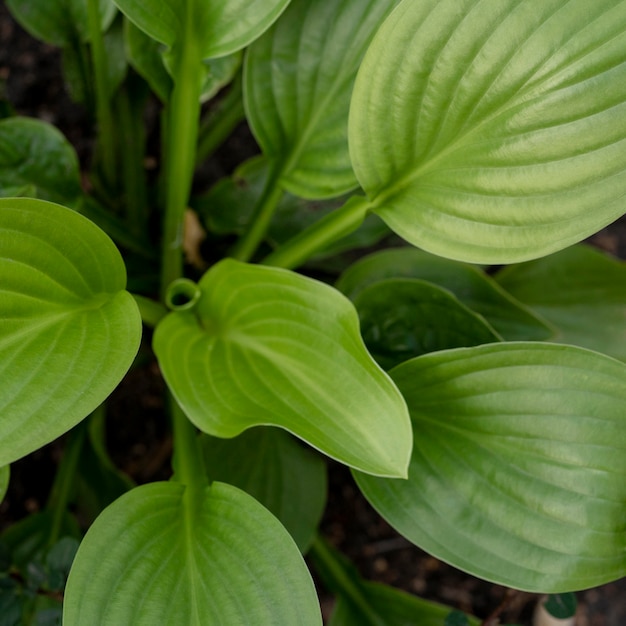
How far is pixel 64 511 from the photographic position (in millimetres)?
819

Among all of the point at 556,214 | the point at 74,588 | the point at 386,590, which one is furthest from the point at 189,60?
the point at 386,590

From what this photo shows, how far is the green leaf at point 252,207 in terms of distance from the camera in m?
0.88

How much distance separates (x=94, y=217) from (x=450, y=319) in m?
0.43

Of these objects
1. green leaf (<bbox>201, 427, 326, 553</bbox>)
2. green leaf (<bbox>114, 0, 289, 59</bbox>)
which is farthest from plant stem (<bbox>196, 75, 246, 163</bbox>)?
green leaf (<bbox>201, 427, 326, 553</bbox>)

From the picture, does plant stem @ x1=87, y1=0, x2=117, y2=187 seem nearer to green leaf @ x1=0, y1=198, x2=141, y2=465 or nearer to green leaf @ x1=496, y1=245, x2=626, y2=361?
green leaf @ x1=0, y1=198, x2=141, y2=465

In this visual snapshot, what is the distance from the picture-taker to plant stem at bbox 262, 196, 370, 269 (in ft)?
2.15

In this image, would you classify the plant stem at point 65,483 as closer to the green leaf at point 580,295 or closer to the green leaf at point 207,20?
the green leaf at point 207,20

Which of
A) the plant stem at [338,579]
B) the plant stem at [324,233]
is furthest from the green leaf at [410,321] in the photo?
the plant stem at [338,579]

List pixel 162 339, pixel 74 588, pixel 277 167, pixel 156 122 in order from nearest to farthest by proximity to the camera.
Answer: pixel 74 588
pixel 162 339
pixel 277 167
pixel 156 122

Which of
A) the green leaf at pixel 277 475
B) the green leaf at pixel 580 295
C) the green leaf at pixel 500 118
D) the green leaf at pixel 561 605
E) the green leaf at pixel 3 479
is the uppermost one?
the green leaf at pixel 500 118

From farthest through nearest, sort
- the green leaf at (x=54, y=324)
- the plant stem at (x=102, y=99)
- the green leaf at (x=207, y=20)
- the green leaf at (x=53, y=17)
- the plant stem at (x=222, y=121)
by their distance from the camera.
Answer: the plant stem at (x=222, y=121), the green leaf at (x=53, y=17), the plant stem at (x=102, y=99), the green leaf at (x=207, y=20), the green leaf at (x=54, y=324)

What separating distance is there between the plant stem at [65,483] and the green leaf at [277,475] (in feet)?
0.67

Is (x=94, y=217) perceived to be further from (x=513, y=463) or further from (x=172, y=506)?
(x=513, y=463)

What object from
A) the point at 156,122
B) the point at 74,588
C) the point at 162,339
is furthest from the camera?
the point at 156,122
